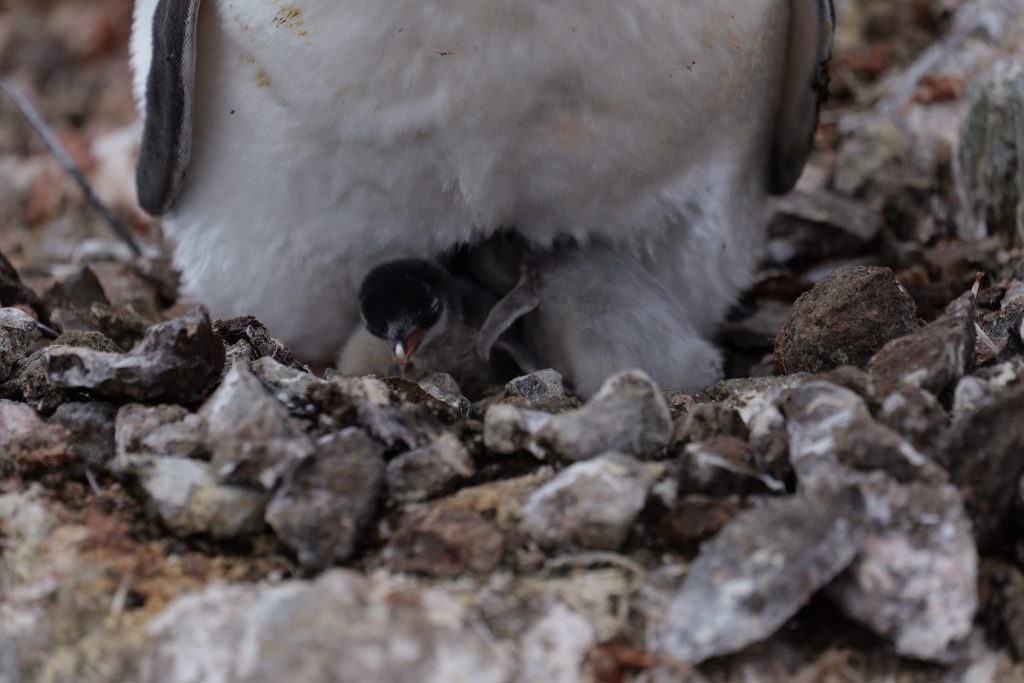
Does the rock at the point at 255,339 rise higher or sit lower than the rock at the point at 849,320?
lower

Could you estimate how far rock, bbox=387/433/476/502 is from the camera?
1160 mm

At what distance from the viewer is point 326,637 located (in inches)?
36.2

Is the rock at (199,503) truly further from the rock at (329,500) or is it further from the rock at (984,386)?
the rock at (984,386)

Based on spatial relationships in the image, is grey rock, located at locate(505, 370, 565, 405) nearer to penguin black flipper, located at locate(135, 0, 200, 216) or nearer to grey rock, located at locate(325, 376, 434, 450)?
grey rock, located at locate(325, 376, 434, 450)

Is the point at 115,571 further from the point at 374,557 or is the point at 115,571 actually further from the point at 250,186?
the point at 250,186

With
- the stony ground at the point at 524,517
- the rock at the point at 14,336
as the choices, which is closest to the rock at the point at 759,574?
the stony ground at the point at 524,517

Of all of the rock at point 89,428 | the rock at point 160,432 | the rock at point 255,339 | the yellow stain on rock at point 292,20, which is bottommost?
the rock at point 255,339

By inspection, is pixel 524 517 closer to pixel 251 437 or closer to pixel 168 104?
pixel 251 437

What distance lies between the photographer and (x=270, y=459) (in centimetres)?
112

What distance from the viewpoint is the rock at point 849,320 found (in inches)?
56.0

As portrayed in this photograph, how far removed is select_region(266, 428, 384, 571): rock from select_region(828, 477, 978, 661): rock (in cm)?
43

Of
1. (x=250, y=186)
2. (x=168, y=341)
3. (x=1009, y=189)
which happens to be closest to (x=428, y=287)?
(x=250, y=186)

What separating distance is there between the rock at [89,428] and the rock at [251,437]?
0.16m

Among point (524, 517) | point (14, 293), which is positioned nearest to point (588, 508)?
point (524, 517)
